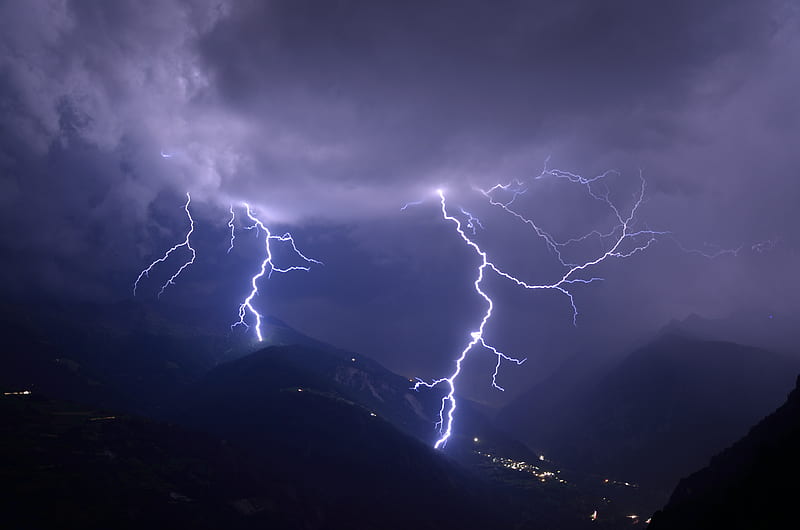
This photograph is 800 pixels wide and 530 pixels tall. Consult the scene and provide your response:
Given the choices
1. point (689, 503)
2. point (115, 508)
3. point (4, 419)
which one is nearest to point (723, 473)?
point (689, 503)

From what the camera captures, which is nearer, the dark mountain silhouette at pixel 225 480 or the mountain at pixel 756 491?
the mountain at pixel 756 491

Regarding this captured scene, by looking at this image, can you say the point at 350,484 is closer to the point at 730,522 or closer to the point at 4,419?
the point at 4,419

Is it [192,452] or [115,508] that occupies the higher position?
[192,452]

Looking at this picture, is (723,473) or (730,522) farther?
(723,473)

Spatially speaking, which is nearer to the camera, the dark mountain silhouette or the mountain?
the mountain

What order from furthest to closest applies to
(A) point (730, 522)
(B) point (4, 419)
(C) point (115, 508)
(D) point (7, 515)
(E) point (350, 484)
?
(E) point (350, 484), (B) point (4, 419), (C) point (115, 508), (D) point (7, 515), (A) point (730, 522)

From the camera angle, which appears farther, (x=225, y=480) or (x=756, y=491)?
(x=225, y=480)

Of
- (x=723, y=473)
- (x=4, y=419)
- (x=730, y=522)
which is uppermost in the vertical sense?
(x=4, y=419)

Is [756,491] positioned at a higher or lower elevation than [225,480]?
lower
